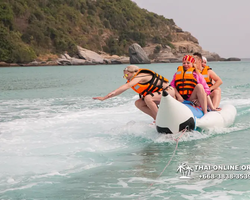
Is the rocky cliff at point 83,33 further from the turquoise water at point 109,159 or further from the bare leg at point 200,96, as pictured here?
the bare leg at point 200,96

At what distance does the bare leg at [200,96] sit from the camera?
205 inches

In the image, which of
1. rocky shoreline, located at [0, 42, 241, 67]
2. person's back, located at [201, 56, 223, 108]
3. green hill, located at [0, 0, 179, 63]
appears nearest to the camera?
person's back, located at [201, 56, 223, 108]

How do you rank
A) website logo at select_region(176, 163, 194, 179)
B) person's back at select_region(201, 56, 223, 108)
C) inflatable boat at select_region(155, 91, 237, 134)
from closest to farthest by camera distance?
website logo at select_region(176, 163, 194, 179) < inflatable boat at select_region(155, 91, 237, 134) < person's back at select_region(201, 56, 223, 108)

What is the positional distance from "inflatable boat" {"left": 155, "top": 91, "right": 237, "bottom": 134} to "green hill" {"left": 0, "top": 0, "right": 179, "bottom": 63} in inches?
1832

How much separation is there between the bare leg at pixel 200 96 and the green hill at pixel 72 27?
46.4 metres

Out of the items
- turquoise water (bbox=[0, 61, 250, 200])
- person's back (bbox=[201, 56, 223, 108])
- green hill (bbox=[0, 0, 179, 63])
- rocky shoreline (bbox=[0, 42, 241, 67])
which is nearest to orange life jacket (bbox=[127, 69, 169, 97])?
turquoise water (bbox=[0, 61, 250, 200])

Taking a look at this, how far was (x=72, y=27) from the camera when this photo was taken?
234 ft

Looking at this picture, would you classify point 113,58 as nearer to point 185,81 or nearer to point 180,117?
point 185,81

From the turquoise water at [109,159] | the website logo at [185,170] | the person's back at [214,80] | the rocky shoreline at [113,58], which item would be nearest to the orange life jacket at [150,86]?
the turquoise water at [109,159]

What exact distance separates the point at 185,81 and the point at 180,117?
0.72 meters

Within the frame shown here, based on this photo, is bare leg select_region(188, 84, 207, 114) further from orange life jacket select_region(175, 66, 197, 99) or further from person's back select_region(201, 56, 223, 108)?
person's back select_region(201, 56, 223, 108)

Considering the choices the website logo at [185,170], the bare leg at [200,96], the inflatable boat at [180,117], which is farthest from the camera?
the bare leg at [200,96]

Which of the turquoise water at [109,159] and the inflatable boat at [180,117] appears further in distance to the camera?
the inflatable boat at [180,117]

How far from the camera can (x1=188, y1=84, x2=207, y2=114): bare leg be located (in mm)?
5199
